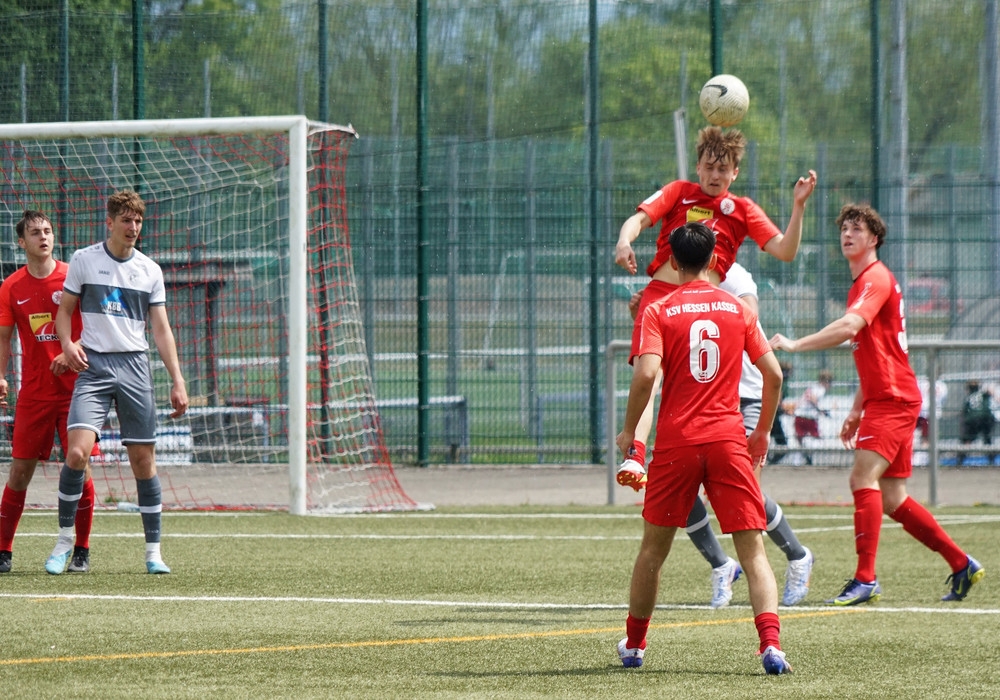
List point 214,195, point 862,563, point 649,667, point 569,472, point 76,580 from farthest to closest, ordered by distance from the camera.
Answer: point 569,472, point 214,195, point 76,580, point 862,563, point 649,667

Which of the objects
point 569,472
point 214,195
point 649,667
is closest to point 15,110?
point 214,195

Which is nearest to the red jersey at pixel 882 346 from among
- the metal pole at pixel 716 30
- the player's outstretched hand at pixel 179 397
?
the player's outstretched hand at pixel 179 397

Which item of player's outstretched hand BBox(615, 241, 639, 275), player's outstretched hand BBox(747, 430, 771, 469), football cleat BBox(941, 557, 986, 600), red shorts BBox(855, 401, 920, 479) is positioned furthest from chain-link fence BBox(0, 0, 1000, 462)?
player's outstretched hand BBox(747, 430, 771, 469)

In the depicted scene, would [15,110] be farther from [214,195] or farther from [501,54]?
[501,54]

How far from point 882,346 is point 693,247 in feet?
8.29

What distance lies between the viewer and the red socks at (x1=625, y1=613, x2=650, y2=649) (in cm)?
549

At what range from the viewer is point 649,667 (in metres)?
5.56

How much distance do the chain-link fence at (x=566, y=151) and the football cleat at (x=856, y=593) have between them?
7.30 metres

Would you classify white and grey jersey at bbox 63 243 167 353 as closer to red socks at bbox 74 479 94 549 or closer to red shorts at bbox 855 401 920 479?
red socks at bbox 74 479 94 549

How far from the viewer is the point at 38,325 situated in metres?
8.72

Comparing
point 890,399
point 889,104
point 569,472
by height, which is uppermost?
point 889,104

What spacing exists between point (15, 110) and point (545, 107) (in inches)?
235

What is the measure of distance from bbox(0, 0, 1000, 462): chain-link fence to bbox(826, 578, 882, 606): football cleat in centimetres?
730

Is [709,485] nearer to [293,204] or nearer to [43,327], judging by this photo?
[43,327]
